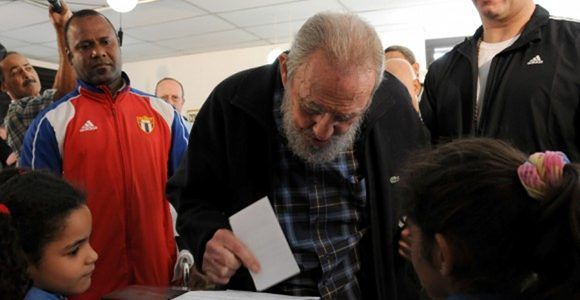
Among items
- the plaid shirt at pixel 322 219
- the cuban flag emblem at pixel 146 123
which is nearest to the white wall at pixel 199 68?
the cuban flag emblem at pixel 146 123

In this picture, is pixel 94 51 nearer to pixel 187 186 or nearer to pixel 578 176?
pixel 187 186

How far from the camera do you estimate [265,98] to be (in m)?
1.23

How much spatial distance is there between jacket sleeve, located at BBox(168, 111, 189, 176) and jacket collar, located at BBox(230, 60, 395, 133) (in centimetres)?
75

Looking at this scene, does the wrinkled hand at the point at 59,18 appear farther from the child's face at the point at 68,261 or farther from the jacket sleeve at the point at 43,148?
the child's face at the point at 68,261

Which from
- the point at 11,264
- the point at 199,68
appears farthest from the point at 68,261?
the point at 199,68

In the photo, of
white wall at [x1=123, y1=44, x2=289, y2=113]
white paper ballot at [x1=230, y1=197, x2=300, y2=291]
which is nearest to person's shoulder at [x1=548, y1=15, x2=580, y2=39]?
white paper ballot at [x1=230, y1=197, x2=300, y2=291]

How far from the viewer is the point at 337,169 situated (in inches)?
47.9

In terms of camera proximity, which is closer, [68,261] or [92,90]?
[68,261]

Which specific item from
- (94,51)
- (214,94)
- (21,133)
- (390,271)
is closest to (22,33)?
(21,133)

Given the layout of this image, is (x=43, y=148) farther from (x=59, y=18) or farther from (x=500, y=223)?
(x=500, y=223)

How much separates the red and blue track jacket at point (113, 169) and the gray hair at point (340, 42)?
Result: 0.92 meters

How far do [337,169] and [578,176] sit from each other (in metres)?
0.55

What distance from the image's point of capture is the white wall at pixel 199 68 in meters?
6.89

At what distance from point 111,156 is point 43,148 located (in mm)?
227
